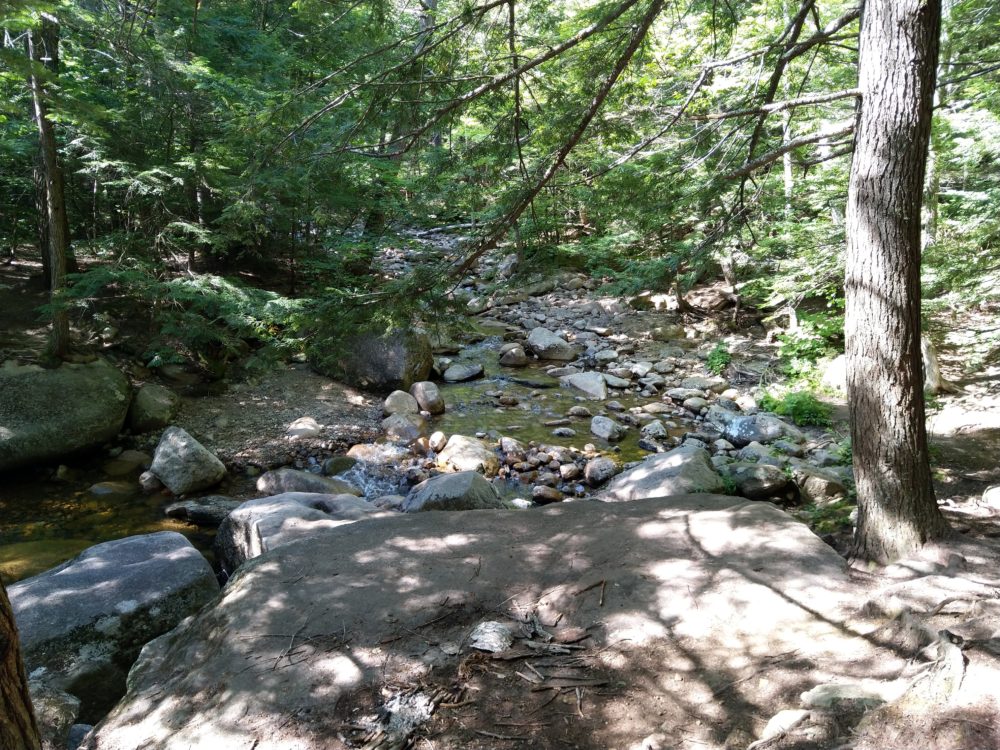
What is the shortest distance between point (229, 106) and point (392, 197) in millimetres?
3311

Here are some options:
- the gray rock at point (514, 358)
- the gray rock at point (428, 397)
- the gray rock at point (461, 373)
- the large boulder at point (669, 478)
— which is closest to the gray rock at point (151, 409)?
the gray rock at point (428, 397)

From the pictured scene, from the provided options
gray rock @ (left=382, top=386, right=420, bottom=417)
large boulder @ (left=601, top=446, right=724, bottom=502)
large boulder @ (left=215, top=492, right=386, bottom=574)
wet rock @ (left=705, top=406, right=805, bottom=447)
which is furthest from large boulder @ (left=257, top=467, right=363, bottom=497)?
wet rock @ (left=705, top=406, right=805, bottom=447)

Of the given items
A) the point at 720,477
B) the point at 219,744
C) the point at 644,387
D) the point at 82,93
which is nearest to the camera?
the point at 219,744

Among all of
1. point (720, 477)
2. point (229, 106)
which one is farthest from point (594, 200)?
point (229, 106)

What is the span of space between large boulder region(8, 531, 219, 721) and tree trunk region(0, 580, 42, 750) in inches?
89.6

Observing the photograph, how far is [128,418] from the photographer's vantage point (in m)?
9.10

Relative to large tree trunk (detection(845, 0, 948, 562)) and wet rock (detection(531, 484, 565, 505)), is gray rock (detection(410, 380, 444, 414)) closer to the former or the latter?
wet rock (detection(531, 484, 565, 505))

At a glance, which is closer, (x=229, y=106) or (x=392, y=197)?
(x=229, y=106)

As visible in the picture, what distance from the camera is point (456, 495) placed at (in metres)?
6.16

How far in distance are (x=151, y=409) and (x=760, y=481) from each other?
28.4 feet

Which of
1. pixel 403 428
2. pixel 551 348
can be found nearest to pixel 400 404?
pixel 403 428

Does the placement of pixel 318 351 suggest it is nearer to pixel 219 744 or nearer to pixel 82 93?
pixel 219 744

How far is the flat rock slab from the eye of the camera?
2.68m

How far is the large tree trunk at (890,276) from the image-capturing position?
3385 mm
